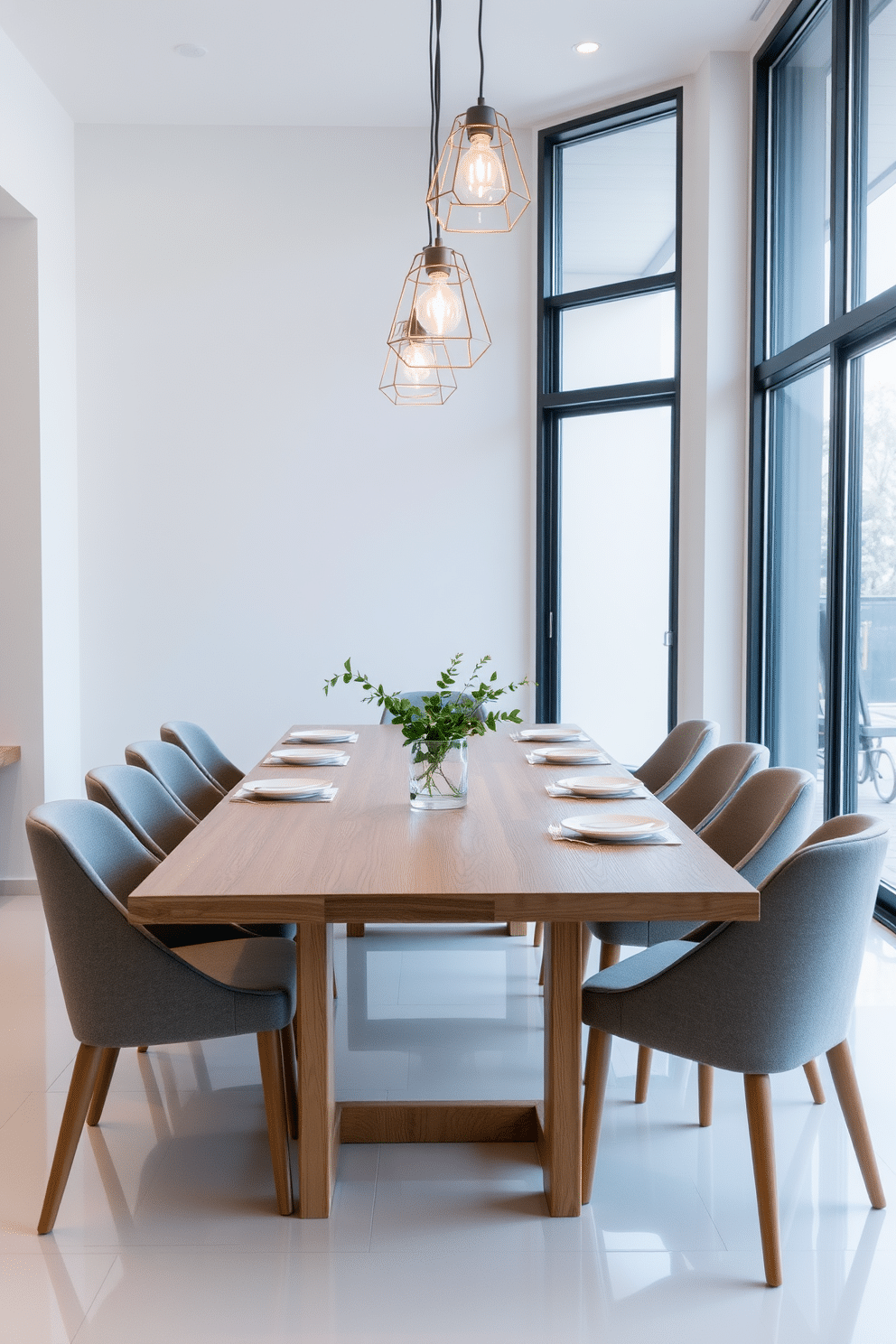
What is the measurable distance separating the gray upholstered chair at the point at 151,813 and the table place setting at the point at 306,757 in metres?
0.35

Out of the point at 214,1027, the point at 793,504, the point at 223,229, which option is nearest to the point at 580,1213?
the point at 214,1027

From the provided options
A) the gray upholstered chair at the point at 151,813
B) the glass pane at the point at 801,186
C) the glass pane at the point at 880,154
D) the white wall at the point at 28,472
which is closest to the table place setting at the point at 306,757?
the gray upholstered chair at the point at 151,813

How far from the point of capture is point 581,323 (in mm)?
5340

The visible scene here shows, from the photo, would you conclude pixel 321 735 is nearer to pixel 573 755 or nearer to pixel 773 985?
pixel 573 755

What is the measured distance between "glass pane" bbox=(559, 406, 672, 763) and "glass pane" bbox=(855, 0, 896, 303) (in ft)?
5.06

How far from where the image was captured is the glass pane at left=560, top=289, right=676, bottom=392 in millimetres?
5137

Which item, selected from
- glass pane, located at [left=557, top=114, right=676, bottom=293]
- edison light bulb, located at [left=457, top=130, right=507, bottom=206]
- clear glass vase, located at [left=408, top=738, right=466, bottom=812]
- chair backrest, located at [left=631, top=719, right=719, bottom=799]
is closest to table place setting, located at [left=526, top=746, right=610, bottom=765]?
chair backrest, located at [left=631, top=719, right=719, bottom=799]

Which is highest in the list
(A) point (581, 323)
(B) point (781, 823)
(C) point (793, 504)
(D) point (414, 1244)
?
(A) point (581, 323)

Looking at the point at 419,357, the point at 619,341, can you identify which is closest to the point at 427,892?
the point at 419,357

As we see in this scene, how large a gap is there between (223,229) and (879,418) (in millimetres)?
3275

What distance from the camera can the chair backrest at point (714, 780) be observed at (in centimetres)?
292

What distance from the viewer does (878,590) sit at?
375 centimetres

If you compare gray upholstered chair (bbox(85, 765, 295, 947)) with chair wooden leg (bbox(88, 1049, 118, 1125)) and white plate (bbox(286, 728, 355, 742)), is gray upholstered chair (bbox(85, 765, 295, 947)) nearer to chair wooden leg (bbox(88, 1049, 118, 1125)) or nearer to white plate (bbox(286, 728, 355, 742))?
chair wooden leg (bbox(88, 1049, 118, 1125))

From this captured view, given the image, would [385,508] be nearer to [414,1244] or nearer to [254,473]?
[254,473]
